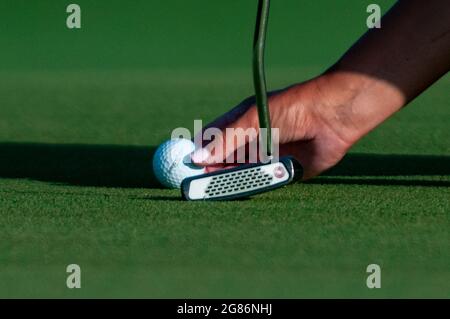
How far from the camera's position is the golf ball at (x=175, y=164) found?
4.69 meters

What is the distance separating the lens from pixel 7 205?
4383 mm

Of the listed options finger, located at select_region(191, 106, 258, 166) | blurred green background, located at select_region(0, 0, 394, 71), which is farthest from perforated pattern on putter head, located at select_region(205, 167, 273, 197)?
blurred green background, located at select_region(0, 0, 394, 71)

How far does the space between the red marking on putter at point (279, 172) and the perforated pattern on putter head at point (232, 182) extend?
3 cm

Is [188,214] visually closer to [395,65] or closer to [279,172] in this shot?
[279,172]

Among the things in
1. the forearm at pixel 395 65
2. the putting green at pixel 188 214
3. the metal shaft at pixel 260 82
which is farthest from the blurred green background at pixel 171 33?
the metal shaft at pixel 260 82

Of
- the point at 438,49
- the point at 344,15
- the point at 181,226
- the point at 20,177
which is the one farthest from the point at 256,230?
the point at 344,15

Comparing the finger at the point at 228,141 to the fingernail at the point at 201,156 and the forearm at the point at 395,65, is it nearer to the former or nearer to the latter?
the fingernail at the point at 201,156

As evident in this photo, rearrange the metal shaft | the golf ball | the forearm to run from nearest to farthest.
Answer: the metal shaft, the forearm, the golf ball

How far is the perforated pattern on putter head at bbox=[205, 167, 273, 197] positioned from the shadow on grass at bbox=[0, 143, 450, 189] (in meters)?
0.47

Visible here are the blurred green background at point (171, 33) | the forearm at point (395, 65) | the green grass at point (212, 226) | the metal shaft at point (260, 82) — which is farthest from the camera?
the blurred green background at point (171, 33)

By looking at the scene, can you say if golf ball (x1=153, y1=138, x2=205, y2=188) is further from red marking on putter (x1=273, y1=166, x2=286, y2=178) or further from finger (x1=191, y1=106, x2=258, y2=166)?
red marking on putter (x1=273, y1=166, x2=286, y2=178)

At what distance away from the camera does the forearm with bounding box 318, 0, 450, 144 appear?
459 cm

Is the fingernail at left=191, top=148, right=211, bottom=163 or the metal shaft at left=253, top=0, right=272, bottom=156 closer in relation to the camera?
the metal shaft at left=253, top=0, right=272, bottom=156

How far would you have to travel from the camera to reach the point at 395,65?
461 cm
